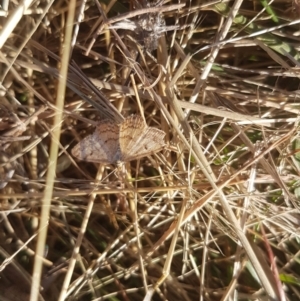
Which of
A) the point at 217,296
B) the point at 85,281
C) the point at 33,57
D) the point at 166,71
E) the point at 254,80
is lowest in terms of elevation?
the point at 217,296

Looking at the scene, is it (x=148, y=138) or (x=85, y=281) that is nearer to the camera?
(x=148, y=138)

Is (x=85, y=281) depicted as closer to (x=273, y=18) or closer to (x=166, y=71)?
(x=166, y=71)

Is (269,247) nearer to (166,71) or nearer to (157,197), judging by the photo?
(157,197)

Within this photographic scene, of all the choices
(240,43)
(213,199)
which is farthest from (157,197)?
(240,43)

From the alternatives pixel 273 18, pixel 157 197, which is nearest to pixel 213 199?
pixel 157 197

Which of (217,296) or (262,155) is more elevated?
(262,155)

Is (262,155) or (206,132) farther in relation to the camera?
(206,132)
